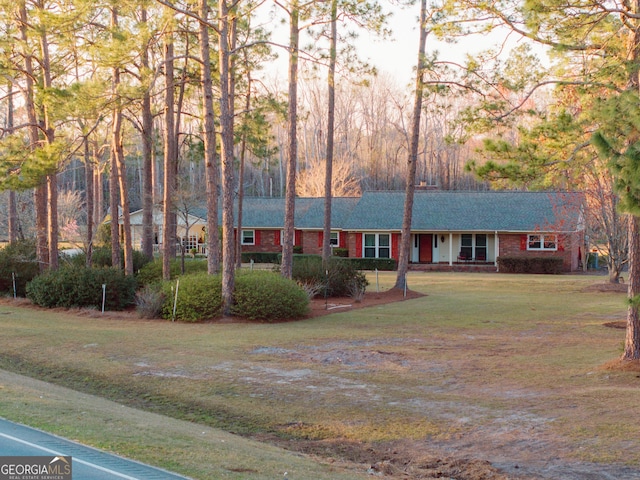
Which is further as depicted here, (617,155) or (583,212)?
(583,212)

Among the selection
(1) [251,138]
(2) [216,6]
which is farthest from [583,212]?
(2) [216,6]

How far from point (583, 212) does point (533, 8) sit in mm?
20787

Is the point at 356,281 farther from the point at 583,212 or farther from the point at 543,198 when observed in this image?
the point at 543,198

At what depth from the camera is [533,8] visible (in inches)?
525

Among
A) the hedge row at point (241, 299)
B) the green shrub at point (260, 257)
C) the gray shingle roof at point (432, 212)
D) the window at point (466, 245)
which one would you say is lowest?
the hedge row at point (241, 299)

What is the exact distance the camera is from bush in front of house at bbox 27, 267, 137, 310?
24.0 metres

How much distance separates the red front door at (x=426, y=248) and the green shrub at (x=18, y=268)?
25.2 meters

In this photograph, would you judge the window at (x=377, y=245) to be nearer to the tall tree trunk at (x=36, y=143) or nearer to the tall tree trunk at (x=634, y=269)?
the tall tree trunk at (x=36, y=143)

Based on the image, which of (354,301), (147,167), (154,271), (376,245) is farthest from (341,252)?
(154,271)

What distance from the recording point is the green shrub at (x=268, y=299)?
20984 mm

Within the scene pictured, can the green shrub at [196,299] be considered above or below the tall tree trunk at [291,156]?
below

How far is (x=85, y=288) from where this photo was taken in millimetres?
24016

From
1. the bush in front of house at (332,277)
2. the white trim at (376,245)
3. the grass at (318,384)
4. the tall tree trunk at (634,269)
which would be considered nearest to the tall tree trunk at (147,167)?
the bush in front of house at (332,277)

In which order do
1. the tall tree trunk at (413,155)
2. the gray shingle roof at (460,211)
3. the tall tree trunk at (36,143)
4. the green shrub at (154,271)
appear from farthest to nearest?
the gray shingle roof at (460,211) < the tall tree trunk at (413,155) < the tall tree trunk at (36,143) < the green shrub at (154,271)
